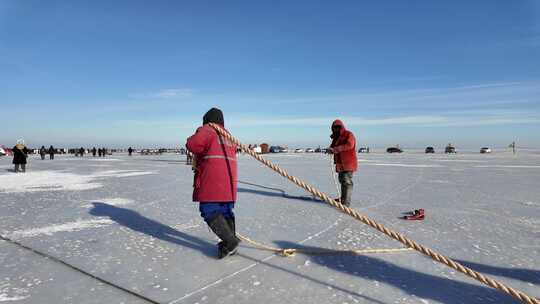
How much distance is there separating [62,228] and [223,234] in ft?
9.21

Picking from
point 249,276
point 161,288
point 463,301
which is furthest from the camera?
point 249,276

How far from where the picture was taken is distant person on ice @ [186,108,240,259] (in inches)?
134

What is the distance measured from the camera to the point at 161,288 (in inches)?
110

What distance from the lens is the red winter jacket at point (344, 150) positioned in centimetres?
634

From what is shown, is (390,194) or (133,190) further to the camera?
(133,190)

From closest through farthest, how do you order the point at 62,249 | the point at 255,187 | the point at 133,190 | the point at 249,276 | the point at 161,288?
the point at 161,288
the point at 249,276
the point at 62,249
the point at 133,190
the point at 255,187

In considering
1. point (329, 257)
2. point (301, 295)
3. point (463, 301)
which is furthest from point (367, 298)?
point (329, 257)

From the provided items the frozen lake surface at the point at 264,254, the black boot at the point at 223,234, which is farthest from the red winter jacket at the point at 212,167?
the frozen lake surface at the point at 264,254

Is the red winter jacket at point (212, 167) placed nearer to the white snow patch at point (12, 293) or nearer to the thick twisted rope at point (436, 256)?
the thick twisted rope at point (436, 256)

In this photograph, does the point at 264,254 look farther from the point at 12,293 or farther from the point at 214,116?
the point at 12,293

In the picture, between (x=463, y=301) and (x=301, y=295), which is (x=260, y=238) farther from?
(x=463, y=301)

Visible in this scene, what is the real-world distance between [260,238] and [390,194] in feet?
16.4

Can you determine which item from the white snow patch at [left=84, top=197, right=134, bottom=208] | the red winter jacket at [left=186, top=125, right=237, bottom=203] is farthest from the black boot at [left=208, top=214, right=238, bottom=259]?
the white snow patch at [left=84, top=197, right=134, bottom=208]

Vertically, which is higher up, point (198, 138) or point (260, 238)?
point (198, 138)
